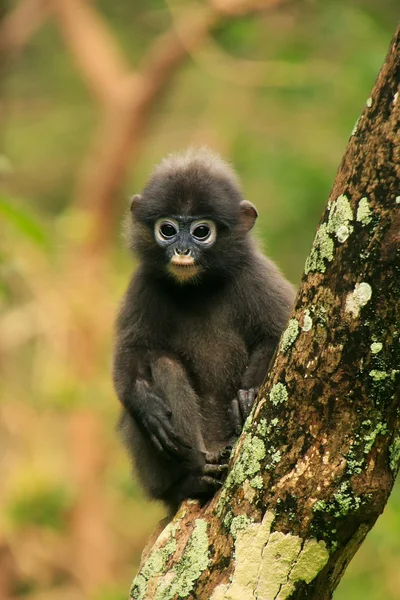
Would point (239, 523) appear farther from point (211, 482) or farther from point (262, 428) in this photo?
point (211, 482)

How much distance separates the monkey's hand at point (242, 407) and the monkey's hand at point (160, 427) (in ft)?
1.00

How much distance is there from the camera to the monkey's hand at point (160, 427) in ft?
14.4

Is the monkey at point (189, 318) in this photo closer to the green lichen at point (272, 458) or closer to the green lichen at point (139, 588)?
the green lichen at point (139, 588)

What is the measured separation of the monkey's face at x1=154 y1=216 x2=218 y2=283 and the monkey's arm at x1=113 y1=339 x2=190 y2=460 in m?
0.50

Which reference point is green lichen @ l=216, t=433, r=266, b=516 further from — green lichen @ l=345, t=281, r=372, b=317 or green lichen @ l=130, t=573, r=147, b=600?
green lichen @ l=345, t=281, r=372, b=317

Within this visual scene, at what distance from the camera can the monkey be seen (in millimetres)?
4512

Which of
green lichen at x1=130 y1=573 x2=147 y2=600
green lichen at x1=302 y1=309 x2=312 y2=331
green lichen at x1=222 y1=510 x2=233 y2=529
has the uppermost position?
green lichen at x1=302 y1=309 x2=312 y2=331

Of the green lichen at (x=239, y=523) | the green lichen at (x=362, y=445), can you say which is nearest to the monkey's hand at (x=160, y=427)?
the green lichen at (x=239, y=523)

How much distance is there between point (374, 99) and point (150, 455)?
244cm

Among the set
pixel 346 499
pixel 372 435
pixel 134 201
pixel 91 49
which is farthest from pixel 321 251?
pixel 91 49

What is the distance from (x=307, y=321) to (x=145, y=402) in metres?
1.53

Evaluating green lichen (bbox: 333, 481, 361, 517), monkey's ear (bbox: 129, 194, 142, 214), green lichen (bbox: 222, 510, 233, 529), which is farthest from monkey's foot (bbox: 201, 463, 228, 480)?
monkey's ear (bbox: 129, 194, 142, 214)

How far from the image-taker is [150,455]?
4.70 metres

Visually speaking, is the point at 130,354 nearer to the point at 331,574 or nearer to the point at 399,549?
the point at 331,574
